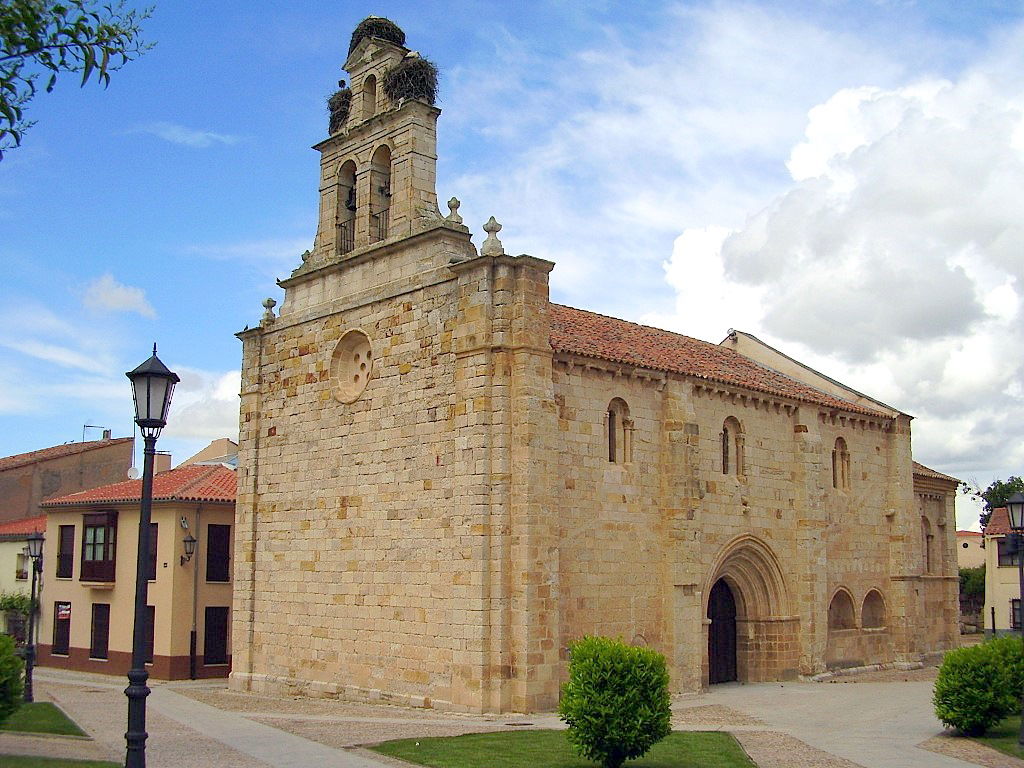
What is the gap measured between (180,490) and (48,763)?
62.7 ft

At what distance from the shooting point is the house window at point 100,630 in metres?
32.8

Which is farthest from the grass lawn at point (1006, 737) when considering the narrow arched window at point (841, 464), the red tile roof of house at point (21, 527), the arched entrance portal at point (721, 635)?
the red tile roof of house at point (21, 527)

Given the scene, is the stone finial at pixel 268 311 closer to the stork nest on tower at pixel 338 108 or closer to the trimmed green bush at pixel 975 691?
the stork nest on tower at pixel 338 108

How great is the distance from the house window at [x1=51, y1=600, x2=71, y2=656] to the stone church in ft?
38.1

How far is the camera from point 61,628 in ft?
113

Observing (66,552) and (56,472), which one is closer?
(66,552)

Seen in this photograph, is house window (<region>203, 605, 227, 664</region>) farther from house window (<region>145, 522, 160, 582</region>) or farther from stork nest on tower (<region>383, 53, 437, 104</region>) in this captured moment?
stork nest on tower (<region>383, 53, 437, 104</region>)

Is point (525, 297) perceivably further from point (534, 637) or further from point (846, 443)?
point (846, 443)

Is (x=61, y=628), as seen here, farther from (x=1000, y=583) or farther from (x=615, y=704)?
(x=1000, y=583)

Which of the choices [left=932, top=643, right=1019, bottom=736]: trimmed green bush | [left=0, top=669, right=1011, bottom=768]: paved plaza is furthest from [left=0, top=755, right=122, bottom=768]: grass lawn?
[left=932, top=643, right=1019, bottom=736]: trimmed green bush

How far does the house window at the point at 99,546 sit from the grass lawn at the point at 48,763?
19838 millimetres

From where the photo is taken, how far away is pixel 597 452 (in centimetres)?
2206

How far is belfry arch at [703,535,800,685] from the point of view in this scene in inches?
1022

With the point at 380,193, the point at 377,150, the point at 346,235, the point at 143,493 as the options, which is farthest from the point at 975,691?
the point at 346,235
